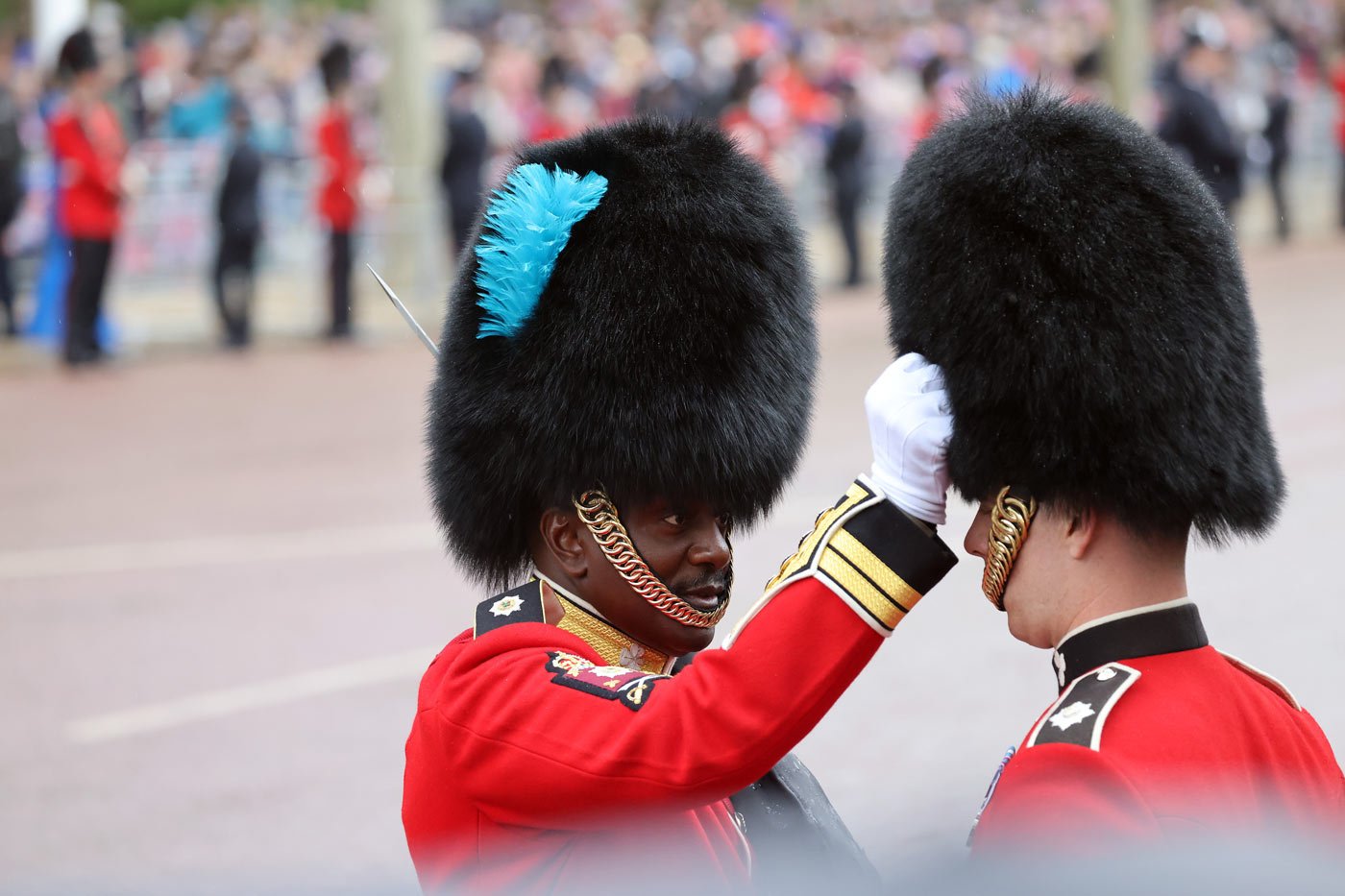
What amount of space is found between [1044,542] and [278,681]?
13.9ft

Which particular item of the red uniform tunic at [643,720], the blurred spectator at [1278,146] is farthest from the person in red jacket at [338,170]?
the red uniform tunic at [643,720]

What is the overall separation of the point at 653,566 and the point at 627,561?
0.04m

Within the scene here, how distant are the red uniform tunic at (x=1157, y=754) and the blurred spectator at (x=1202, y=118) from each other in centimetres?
1314

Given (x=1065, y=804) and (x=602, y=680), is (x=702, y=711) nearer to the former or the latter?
(x=602, y=680)

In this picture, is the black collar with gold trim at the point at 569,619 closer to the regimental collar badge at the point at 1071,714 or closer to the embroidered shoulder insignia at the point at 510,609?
the embroidered shoulder insignia at the point at 510,609

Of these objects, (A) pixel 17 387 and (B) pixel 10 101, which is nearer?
(A) pixel 17 387

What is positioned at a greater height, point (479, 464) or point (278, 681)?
point (479, 464)

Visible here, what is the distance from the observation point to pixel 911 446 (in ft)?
6.72

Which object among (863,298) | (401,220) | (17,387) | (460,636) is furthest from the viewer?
(863,298)

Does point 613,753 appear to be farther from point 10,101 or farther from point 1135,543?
point 10,101

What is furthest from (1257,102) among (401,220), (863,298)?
(401,220)

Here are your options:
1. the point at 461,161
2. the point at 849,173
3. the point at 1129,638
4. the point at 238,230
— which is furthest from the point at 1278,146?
the point at 1129,638

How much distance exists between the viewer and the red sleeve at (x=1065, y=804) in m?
1.78

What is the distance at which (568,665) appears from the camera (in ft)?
7.08
